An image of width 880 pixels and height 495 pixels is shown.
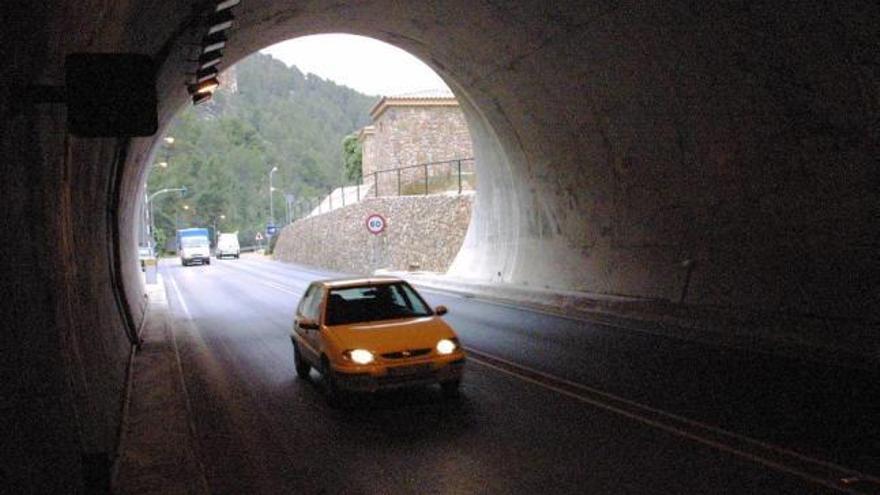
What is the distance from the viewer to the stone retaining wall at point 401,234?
40312mm

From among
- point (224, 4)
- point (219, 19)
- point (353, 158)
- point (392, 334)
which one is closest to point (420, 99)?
point (353, 158)

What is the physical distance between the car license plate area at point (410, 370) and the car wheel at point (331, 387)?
0.70m

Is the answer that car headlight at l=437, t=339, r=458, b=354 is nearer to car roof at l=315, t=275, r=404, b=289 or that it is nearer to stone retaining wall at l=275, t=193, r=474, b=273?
car roof at l=315, t=275, r=404, b=289

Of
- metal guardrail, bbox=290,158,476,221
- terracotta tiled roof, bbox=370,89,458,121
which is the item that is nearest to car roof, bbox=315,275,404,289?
metal guardrail, bbox=290,158,476,221

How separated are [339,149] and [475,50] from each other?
16038cm

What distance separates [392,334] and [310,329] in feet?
4.78

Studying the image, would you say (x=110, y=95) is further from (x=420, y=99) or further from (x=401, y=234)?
(x=420, y=99)

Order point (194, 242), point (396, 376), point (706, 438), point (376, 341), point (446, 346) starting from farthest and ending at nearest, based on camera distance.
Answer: point (194, 242) < point (446, 346) < point (376, 341) < point (396, 376) < point (706, 438)

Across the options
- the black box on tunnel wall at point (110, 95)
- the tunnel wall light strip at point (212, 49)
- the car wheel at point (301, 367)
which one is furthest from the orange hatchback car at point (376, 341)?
the tunnel wall light strip at point (212, 49)

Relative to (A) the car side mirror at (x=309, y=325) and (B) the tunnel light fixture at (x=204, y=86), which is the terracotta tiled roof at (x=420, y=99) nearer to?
(B) the tunnel light fixture at (x=204, y=86)

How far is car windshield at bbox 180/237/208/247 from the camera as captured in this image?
67875 millimetres

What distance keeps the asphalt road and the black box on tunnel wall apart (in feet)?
9.40

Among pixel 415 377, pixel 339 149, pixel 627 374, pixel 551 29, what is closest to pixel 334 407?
pixel 415 377

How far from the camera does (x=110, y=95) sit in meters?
5.56
